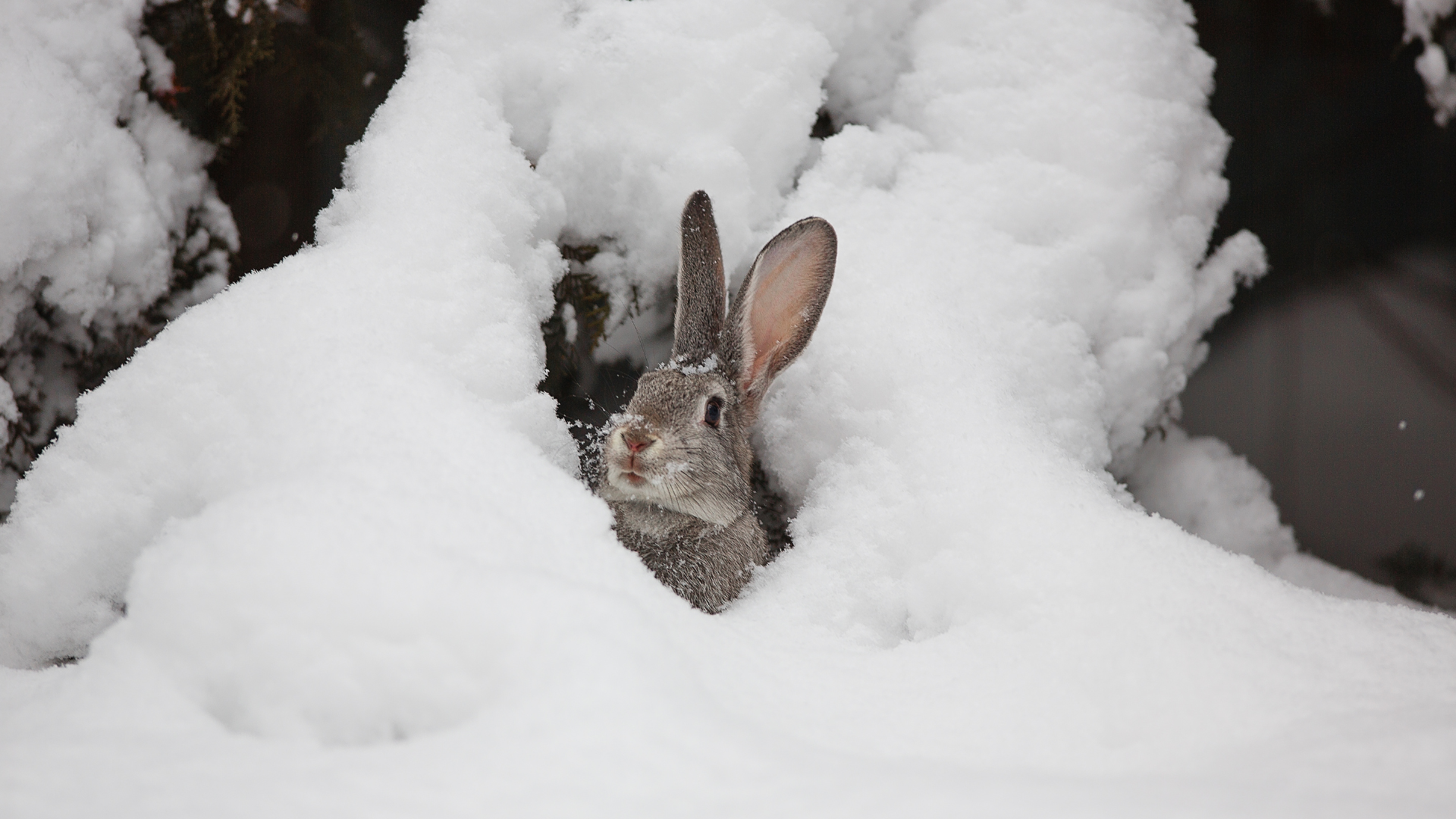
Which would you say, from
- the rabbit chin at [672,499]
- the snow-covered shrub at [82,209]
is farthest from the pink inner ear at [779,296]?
the snow-covered shrub at [82,209]

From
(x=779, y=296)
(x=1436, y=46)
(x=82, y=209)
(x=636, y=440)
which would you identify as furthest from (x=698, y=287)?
(x=1436, y=46)

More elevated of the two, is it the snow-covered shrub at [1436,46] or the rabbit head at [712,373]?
the snow-covered shrub at [1436,46]

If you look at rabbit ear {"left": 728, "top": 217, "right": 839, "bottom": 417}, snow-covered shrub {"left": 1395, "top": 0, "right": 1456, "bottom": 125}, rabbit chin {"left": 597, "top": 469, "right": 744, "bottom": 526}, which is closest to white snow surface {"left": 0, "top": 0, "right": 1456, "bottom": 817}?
rabbit ear {"left": 728, "top": 217, "right": 839, "bottom": 417}

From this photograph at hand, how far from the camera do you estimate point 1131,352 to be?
3.21 meters

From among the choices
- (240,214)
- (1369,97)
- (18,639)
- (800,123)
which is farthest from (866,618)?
(1369,97)

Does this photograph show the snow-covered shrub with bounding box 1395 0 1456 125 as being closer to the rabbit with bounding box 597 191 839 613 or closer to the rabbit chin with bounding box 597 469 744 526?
the rabbit with bounding box 597 191 839 613

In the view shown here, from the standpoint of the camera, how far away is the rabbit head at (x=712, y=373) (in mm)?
2803

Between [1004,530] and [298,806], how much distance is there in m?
1.68

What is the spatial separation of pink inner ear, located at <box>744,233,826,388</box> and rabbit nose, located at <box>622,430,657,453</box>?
1.97 feet

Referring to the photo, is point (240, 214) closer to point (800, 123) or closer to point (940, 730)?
point (800, 123)

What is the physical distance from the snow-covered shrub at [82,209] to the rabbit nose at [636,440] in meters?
1.54

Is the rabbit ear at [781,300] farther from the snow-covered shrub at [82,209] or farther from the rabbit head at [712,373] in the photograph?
the snow-covered shrub at [82,209]

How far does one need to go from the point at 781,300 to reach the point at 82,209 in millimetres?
2157

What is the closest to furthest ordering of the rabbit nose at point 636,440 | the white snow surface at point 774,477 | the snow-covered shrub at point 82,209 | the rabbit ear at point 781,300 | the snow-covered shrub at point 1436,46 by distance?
1. the white snow surface at point 774,477
2. the snow-covered shrub at point 82,209
3. the rabbit nose at point 636,440
4. the rabbit ear at point 781,300
5. the snow-covered shrub at point 1436,46
